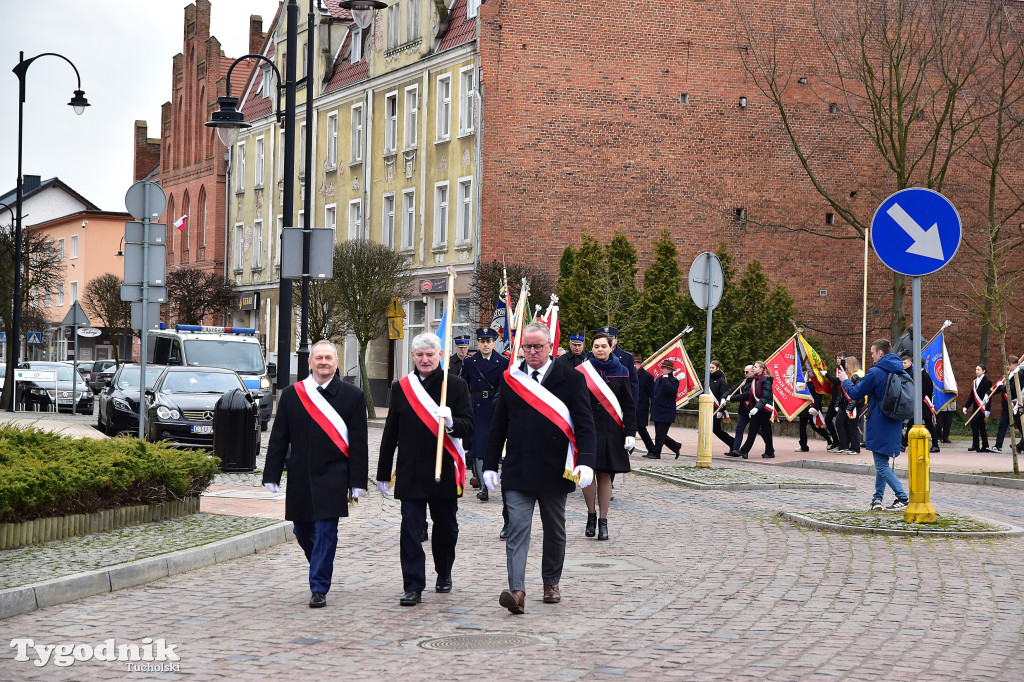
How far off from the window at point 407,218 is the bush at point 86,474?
112 feet

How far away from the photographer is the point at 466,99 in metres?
44.3

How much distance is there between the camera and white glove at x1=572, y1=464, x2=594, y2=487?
9105 mm

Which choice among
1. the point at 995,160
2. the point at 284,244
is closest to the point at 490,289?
the point at 995,160

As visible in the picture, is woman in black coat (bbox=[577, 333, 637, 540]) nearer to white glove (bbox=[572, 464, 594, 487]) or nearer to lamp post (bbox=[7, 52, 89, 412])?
white glove (bbox=[572, 464, 594, 487])

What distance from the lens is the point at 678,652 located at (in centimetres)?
770

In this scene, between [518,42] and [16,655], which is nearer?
[16,655]

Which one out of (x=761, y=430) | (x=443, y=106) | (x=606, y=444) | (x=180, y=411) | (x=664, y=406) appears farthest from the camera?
(x=443, y=106)

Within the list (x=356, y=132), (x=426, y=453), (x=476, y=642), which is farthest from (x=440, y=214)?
(x=476, y=642)

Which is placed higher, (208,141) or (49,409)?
(208,141)

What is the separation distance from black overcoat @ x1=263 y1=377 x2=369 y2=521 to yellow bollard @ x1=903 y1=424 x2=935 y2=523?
19.9 feet

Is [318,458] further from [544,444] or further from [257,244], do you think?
[257,244]

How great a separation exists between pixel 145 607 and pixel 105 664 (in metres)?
1.77

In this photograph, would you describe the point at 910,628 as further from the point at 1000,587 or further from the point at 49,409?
the point at 49,409

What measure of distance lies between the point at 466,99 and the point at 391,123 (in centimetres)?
603
